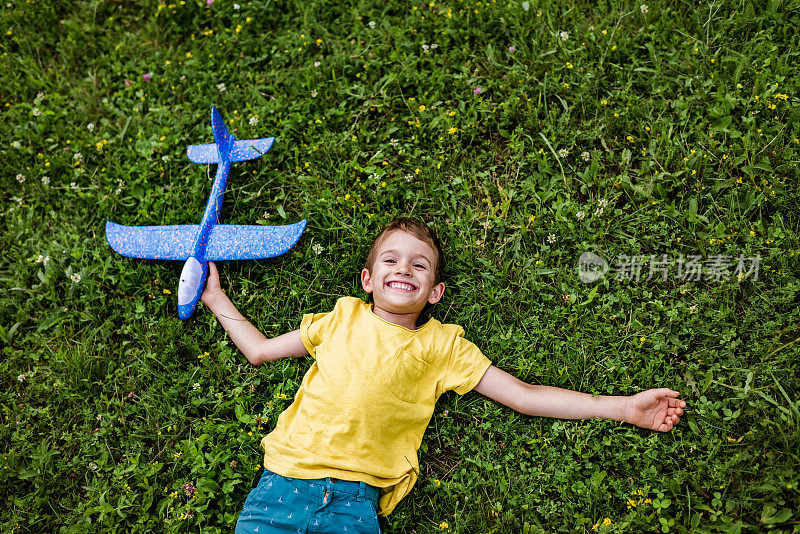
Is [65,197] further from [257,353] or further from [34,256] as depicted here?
[257,353]

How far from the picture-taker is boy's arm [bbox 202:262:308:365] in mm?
3422

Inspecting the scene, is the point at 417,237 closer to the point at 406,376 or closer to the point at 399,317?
the point at 399,317

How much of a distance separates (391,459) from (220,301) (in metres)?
1.43

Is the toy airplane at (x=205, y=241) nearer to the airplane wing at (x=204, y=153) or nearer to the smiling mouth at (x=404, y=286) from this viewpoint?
the airplane wing at (x=204, y=153)

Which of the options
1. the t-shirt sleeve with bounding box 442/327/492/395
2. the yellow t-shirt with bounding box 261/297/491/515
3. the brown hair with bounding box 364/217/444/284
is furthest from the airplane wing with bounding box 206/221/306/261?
the t-shirt sleeve with bounding box 442/327/492/395

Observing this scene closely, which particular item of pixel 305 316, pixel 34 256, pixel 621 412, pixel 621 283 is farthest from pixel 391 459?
pixel 34 256

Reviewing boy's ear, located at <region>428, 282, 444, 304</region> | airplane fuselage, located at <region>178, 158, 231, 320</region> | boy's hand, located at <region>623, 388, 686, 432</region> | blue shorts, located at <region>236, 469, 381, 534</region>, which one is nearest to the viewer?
blue shorts, located at <region>236, 469, 381, 534</region>

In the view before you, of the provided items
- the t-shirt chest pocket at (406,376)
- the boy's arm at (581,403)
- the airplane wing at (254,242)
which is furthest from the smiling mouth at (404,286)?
the airplane wing at (254,242)

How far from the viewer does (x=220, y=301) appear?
362 cm

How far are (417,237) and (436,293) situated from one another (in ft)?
1.12

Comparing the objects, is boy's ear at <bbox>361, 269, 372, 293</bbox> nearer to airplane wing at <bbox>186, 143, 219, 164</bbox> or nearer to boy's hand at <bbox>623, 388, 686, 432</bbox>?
airplane wing at <bbox>186, 143, 219, 164</bbox>

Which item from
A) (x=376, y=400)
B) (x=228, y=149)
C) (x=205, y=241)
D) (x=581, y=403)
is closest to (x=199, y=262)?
(x=205, y=241)

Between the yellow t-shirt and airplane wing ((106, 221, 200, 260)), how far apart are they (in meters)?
1.04

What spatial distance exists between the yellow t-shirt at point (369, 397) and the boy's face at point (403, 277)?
0.12m
